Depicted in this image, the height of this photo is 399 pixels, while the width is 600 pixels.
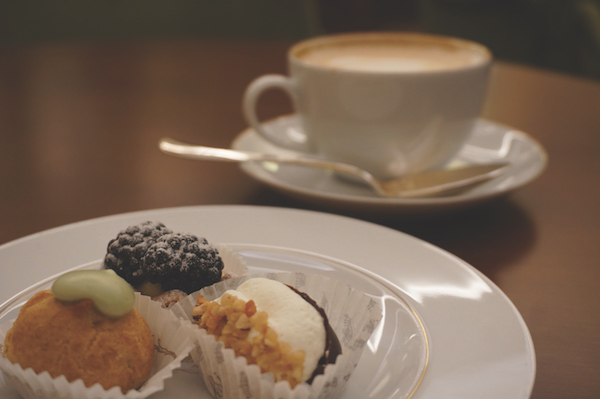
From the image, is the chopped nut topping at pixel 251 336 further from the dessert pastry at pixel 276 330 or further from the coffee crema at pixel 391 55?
the coffee crema at pixel 391 55

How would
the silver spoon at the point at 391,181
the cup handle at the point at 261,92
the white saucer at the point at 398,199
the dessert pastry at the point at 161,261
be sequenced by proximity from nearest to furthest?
1. the dessert pastry at the point at 161,261
2. the white saucer at the point at 398,199
3. the silver spoon at the point at 391,181
4. the cup handle at the point at 261,92

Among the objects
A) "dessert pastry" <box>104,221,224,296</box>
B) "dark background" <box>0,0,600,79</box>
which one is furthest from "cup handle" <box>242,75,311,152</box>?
"dark background" <box>0,0,600,79</box>

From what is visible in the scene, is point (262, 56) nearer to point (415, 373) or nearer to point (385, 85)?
point (385, 85)

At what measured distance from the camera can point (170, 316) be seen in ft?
2.37

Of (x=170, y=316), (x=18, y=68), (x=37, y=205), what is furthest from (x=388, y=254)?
(x=18, y=68)

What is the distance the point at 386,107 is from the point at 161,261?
0.57 m

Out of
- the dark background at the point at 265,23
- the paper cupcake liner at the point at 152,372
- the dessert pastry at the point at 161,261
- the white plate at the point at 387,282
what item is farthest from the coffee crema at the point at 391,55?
the dark background at the point at 265,23

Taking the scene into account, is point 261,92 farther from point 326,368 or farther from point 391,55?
point 326,368

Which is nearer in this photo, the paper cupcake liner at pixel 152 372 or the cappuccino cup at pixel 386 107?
the paper cupcake liner at pixel 152 372

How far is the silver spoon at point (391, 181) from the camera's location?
113 cm

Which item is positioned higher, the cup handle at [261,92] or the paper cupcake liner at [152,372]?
the cup handle at [261,92]

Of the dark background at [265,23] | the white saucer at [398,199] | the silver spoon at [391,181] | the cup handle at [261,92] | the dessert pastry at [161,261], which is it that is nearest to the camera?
the dessert pastry at [161,261]

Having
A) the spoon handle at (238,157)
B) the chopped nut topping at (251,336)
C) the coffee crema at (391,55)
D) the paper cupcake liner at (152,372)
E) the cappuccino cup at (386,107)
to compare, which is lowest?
the paper cupcake liner at (152,372)

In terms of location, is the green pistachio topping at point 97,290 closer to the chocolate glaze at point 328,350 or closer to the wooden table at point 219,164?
the chocolate glaze at point 328,350
